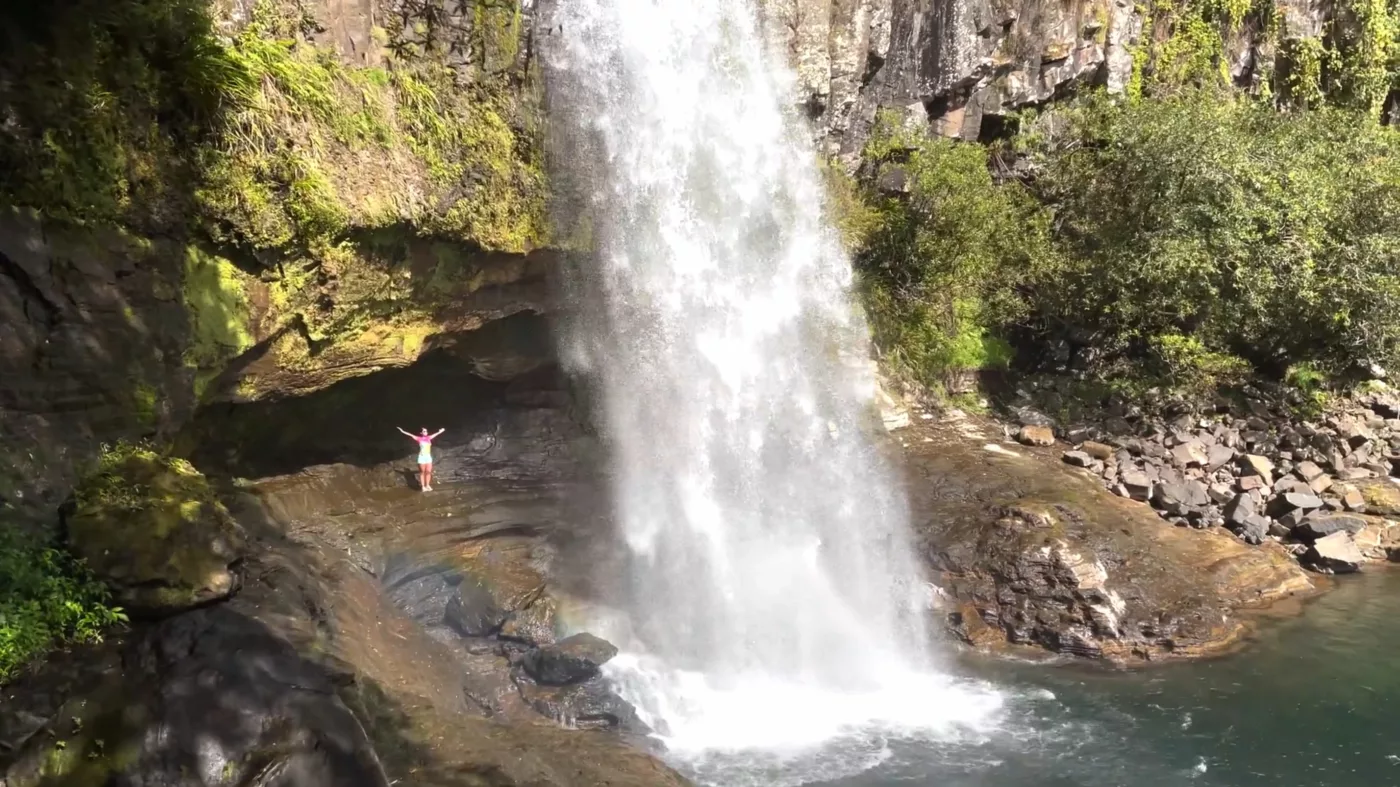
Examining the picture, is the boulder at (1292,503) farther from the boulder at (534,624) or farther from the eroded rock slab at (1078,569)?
the boulder at (534,624)

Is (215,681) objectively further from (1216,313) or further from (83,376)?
(1216,313)

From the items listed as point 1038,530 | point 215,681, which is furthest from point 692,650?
point 215,681

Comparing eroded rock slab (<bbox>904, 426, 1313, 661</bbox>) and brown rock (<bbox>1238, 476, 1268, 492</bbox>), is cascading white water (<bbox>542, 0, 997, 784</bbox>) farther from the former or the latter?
brown rock (<bbox>1238, 476, 1268, 492</bbox>)

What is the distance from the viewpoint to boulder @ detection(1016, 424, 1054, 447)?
642 inches

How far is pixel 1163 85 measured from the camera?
22.2m

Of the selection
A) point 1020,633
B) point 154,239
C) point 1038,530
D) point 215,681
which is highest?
point 154,239

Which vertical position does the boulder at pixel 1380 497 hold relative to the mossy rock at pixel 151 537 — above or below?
below

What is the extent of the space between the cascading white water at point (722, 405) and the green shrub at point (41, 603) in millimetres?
5137

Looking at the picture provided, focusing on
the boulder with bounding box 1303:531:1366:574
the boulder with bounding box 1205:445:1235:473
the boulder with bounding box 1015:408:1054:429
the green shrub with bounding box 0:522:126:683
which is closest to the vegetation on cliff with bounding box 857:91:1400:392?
the boulder with bounding box 1205:445:1235:473

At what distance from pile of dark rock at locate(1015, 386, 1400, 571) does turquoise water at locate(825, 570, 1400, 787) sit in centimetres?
268

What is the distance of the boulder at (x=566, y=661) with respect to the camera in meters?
9.32

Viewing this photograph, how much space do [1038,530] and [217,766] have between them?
33.8 ft

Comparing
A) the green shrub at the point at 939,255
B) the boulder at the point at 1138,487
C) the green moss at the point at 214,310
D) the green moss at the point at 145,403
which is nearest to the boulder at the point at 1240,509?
the boulder at the point at 1138,487

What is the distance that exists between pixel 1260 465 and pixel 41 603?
17287mm
